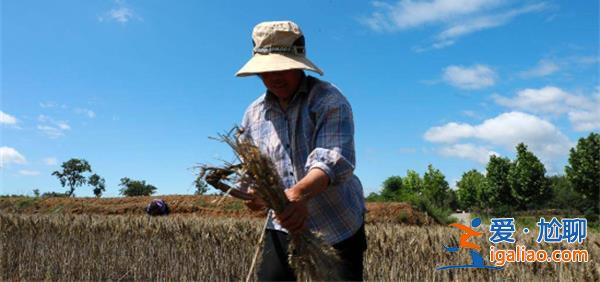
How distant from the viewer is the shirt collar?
2037mm

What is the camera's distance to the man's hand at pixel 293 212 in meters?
1.74

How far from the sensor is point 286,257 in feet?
6.96

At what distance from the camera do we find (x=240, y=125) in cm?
227

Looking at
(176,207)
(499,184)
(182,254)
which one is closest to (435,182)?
(499,184)

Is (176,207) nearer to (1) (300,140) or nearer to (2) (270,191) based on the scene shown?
(1) (300,140)

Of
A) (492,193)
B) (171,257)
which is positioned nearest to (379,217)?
(171,257)

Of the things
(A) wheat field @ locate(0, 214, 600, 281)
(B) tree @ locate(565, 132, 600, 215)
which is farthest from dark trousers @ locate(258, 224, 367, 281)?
(B) tree @ locate(565, 132, 600, 215)

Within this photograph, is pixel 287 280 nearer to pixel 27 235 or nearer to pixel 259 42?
pixel 259 42

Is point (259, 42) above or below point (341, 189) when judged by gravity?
above

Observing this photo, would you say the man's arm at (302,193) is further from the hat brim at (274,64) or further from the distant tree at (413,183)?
the distant tree at (413,183)

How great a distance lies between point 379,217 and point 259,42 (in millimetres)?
11079

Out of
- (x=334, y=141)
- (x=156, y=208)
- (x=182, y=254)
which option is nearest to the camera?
(x=334, y=141)

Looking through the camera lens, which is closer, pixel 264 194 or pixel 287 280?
pixel 264 194

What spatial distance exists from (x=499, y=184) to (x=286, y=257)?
122ft
